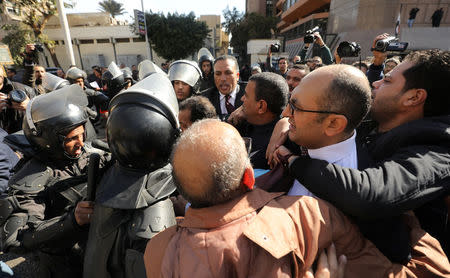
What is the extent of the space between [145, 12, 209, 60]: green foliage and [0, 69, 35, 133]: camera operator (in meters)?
25.0

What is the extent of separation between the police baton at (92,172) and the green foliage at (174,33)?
2782 cm

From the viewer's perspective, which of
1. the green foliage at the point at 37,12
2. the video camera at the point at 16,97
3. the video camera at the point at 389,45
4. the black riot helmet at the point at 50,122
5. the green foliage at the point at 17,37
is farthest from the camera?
the green foliage at the point at 17,37

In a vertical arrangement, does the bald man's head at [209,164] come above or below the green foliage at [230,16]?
below

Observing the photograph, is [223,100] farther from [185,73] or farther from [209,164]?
[209,164]

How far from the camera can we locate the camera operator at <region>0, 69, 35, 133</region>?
126 inches

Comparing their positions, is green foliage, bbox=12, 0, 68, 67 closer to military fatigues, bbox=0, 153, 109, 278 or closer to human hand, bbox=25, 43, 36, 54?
human hand, bbox=25, 43, 36, 54

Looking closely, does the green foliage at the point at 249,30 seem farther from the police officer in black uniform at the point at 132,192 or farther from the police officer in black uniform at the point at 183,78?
the police officer in black uniform at the point at 132,192

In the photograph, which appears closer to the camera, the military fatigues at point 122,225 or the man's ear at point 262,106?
the military fatigues at point 122,225

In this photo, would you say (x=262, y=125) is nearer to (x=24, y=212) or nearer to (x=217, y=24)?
(x=24, y=212)

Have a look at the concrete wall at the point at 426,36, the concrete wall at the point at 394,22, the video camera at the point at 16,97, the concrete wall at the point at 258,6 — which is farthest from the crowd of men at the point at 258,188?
the concrete wall at the point at 258,6

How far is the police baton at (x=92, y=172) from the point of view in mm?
1331

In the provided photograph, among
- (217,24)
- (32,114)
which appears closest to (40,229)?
(32,114)

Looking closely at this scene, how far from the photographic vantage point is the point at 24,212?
154 centimetres

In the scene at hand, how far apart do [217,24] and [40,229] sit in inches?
1945
